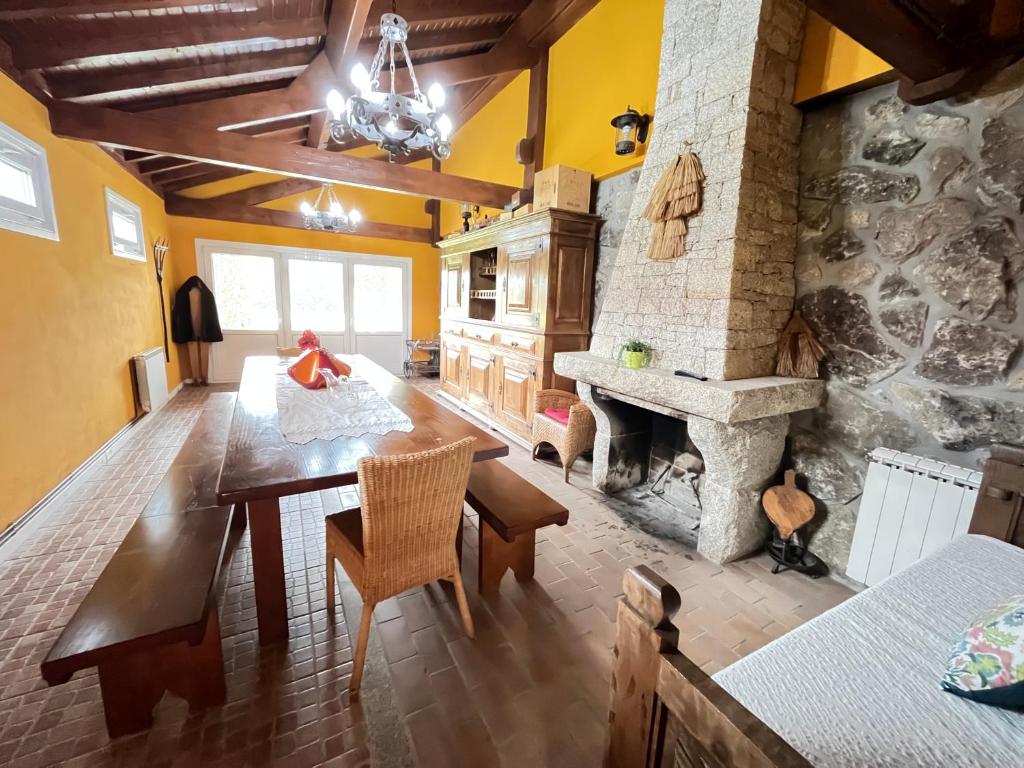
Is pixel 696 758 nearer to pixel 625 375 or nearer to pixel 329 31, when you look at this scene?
pixel 625 375

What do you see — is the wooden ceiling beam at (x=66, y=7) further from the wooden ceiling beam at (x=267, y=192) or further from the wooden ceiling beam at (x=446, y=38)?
the wooden ceiling beam at (x=267, y=192)

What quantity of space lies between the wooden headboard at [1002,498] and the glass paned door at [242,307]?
23.6 ft

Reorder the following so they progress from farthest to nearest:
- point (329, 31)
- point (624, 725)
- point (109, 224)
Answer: point (109, 224)
point (329, 31)
point (624, 725)

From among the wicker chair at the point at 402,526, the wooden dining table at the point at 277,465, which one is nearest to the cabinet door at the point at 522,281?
the wooden dining table at the point at 277,465

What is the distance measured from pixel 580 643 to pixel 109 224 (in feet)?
15.9

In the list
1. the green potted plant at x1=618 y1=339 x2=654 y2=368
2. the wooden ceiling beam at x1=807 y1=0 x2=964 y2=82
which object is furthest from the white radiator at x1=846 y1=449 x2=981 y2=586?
the wooden ceiling beam at x1=807 y1=0 x2=964 y2=82

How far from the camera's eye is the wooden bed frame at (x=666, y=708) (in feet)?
1.68

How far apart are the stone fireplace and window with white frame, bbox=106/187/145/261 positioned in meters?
4.46

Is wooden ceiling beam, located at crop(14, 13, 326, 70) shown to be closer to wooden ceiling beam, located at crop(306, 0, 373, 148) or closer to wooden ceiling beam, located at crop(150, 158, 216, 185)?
wooden ceiling beam, located at crop(306, 0, 373, 148)

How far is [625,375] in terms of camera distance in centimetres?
234

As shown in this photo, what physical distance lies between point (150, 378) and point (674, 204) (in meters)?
4.88

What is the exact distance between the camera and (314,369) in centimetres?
254

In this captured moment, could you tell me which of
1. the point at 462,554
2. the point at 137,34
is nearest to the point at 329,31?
the point at 137,34

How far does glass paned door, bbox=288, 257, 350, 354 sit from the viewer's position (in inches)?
250
